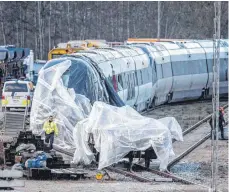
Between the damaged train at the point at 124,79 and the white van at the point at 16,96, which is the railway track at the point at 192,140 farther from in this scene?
the white van at the point at 16,96

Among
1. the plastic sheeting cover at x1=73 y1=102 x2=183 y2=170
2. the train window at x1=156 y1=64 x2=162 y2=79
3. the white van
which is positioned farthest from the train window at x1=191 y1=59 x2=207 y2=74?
the plastic sheeting cover at x1=73 y1=102 x2=183 y2=170

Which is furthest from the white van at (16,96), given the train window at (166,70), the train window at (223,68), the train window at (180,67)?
the train window at (223,68)

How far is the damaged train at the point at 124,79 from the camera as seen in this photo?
29.7 m

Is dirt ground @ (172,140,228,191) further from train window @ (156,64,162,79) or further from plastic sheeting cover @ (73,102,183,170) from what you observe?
train window @ (156,64,162,79)

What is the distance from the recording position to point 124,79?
117ft

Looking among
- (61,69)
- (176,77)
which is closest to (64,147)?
(61,69)

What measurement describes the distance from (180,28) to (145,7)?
3.35 m

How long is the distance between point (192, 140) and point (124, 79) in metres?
3.95

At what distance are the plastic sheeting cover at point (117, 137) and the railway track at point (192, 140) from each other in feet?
4.42

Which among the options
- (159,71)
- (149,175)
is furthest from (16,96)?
(149,175)

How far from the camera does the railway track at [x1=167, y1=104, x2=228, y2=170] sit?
95.6 feet

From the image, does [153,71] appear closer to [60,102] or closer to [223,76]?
[223,76]

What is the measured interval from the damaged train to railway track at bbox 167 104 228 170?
243 centimetres

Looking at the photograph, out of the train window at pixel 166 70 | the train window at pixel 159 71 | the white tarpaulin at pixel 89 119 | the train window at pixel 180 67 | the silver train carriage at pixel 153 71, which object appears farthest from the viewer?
the train window at pixel 180 67
